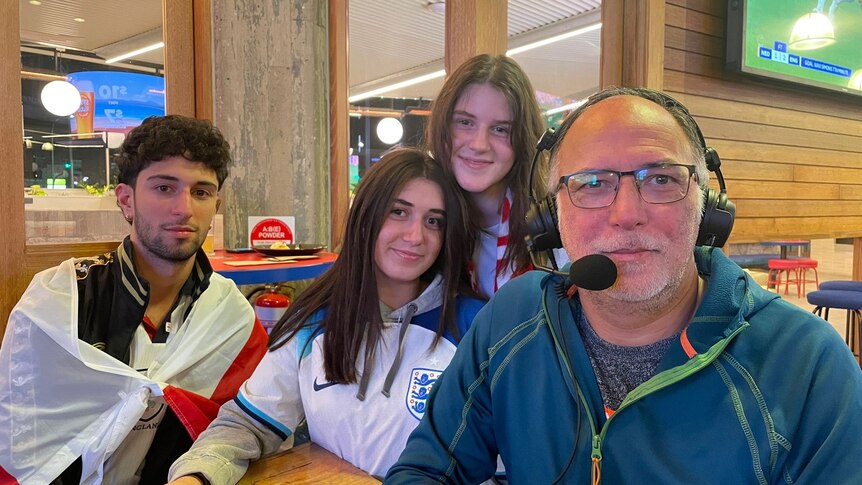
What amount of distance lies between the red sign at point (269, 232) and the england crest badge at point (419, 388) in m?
2.17

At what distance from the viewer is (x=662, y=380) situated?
2.63 ft

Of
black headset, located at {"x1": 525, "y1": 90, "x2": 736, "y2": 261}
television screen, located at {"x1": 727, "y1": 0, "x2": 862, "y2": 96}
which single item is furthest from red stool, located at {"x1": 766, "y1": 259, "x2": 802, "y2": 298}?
black headset, located at {"x1": 525, "y1": 90, "x2": 736, "y2": 261}

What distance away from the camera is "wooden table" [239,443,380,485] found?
103 cm

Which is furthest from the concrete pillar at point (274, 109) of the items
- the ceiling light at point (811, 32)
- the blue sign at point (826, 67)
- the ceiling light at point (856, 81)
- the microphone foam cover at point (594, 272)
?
the ceiling light at point (856, 81)

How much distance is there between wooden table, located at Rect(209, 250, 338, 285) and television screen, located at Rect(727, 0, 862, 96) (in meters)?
3.22

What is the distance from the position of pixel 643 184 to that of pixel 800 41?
14.3 ft

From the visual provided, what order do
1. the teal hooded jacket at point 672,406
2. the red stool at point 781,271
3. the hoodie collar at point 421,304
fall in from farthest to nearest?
the red stool at point 781,271, the hoodie collar at point 421,304, the teal hooded jacket at point 672,406

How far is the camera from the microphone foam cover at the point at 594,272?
2.75 feet

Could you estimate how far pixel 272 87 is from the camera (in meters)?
3.19

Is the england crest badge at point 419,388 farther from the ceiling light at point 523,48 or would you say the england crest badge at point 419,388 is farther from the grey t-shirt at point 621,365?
the ceiling light at point 523,48

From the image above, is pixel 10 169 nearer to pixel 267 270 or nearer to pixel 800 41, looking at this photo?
pixel 267 270

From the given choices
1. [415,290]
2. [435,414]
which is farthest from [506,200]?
[435,414]

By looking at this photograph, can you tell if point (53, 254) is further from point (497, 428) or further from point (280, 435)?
point (497, 428)

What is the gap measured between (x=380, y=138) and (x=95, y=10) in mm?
5707
